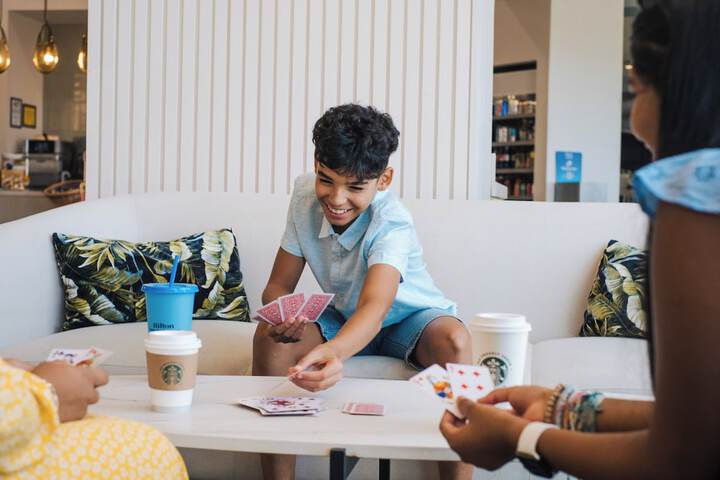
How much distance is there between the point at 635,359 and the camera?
2.38 metres


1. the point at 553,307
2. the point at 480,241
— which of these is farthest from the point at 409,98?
the point at 553,307

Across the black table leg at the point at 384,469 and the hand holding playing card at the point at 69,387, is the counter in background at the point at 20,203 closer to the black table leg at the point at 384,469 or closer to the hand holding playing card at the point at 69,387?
the black table leg at the point at 384,469

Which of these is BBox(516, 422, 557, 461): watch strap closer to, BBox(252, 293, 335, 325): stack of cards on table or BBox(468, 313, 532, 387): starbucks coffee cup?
BBox(468, 313, 532, 387): starbucks coffee cup

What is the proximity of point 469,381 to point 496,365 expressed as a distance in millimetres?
296

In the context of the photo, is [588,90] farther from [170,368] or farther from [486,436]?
[486,436]

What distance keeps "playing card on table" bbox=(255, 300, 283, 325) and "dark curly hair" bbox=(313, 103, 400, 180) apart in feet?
1.44

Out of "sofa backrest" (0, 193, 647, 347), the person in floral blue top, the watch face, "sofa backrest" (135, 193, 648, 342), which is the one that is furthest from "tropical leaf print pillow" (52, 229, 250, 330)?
the person in floral blue top

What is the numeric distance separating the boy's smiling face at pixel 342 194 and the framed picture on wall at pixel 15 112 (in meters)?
7.88

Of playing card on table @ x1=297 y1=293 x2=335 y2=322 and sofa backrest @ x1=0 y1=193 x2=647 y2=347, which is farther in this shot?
sofa backrest @ x1=0 y1=193 x2=647 y2=347

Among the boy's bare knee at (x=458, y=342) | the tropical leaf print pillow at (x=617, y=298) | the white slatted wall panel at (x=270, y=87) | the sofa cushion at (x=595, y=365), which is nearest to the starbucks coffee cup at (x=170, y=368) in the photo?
the boy's bare knee at (x=458, y=342)

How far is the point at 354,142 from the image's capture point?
212 cm

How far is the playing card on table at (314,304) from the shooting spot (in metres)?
1.78

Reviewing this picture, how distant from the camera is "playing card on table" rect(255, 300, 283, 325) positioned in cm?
183

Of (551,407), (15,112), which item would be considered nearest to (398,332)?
(551,407)
